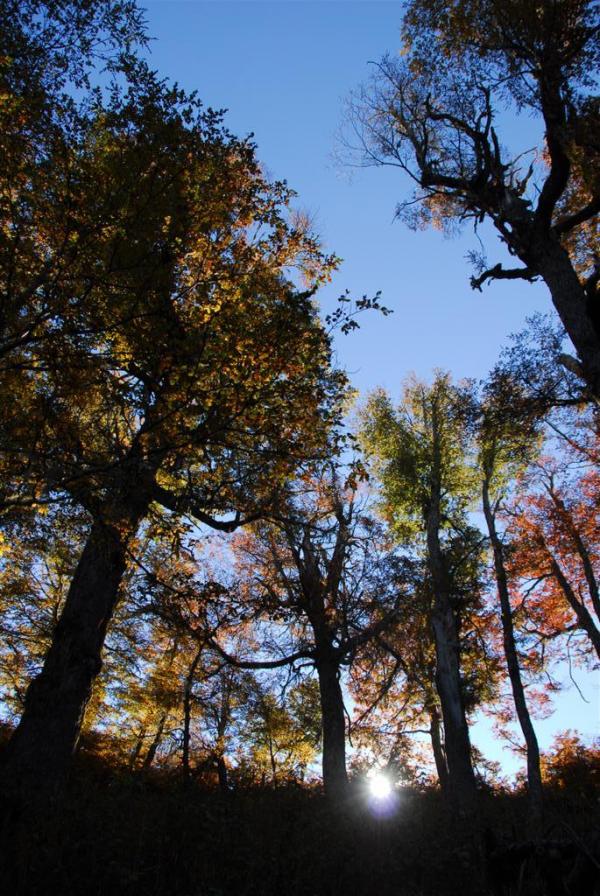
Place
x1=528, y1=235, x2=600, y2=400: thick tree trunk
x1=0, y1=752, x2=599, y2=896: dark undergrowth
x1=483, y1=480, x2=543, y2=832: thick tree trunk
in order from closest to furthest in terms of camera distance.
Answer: x1=0, y1=752, x2=599, y2=896: dark undergrowth < x1=528, y1=235, x2=600, y2=400: thick tree trunk < x1=483, y1=480, x2=543, y2=832: thick tree trunk

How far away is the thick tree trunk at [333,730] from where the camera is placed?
1220cm

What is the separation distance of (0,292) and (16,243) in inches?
19.7

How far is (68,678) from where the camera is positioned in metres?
6.83

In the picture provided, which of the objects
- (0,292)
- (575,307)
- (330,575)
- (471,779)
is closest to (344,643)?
(330,575)

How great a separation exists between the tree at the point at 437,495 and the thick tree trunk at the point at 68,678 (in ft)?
32.2

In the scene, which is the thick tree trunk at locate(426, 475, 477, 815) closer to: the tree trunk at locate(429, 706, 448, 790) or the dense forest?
the dense forest

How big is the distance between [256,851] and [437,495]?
12.7 meters

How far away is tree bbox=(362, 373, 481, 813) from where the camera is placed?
13984mm

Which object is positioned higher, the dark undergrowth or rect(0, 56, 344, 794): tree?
rect(0, 56, 344, 794): tree

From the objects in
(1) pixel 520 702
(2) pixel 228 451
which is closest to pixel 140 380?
(2) pixel 228 451

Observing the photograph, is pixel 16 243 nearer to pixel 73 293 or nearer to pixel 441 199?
pixel 73 293

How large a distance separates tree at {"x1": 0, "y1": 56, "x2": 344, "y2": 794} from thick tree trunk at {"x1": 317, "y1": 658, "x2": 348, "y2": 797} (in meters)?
7.95

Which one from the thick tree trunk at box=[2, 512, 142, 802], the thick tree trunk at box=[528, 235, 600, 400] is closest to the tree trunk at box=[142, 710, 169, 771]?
the thick tree trunk at box=[2, 512, 142, 802]

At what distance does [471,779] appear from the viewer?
40.3 feet
